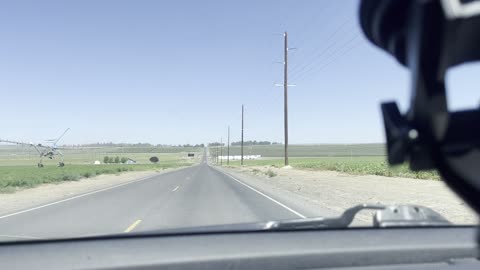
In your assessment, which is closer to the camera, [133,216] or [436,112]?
[436,112]

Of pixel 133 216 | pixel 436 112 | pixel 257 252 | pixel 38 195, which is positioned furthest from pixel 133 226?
pixel 38 195

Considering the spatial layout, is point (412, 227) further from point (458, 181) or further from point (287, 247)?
point (458, 181)

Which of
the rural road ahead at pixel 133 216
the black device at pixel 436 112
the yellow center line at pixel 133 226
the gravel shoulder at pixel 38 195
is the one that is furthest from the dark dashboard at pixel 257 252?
the gravel shoulder at pixel 38 195

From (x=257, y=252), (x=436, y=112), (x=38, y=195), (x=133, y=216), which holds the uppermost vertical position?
(x=436, y=112)

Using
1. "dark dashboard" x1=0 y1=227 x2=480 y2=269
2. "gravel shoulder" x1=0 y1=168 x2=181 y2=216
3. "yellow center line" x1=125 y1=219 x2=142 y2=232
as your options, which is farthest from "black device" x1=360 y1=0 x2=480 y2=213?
"gravel shoulder" x1=0 y1=168 x2=181 y2=216

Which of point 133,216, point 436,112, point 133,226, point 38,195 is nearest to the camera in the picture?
point 436,112

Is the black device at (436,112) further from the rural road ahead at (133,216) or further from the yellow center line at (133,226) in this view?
the yellow center line at (133,226)

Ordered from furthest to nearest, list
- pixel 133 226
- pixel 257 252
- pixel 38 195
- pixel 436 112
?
pixel 38 195, pixel 133 226, pixel 257 252, pixel 436 112

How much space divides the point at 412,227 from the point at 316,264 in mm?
1128

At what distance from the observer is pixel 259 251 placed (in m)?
4.29

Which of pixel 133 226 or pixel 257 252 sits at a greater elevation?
pixel 257 252

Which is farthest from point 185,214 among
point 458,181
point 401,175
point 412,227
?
point 401,175

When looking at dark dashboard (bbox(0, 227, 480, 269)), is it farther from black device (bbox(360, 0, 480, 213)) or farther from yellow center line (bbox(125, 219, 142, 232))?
yellow center line (bbox(125, 219, 142, 232))

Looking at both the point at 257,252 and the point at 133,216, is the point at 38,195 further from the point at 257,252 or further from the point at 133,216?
the point at 257,252
